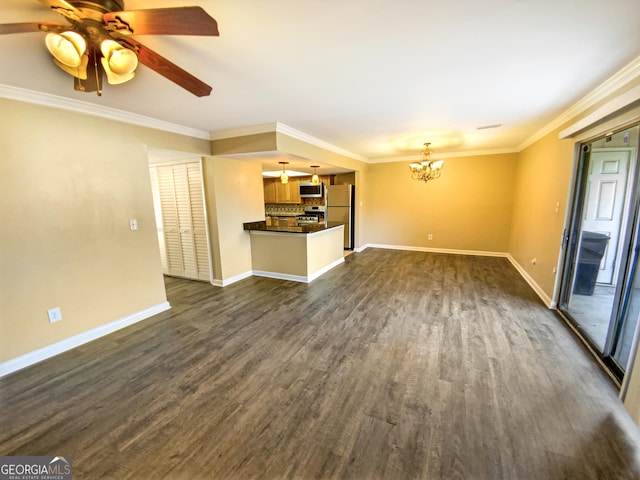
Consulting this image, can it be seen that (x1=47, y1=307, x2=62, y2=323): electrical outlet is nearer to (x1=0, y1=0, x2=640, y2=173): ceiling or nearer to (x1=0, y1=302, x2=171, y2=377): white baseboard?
(x1=0, y1=302, x2=171, y2=377): white baseboard

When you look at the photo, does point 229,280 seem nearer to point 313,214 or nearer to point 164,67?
point 164,67

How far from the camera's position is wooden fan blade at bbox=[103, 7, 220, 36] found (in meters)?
1.06

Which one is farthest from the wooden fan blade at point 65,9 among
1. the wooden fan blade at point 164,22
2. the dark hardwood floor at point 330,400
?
the dark hardwood floor at point 330,400

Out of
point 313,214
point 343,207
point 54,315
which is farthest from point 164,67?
point 313,214

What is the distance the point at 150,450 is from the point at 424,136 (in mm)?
4765

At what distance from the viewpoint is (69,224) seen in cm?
250

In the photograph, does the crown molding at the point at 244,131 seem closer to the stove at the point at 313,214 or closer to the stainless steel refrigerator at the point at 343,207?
the stainless steel refrigerator at the point at 343,207

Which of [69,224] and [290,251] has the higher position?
[69,224]

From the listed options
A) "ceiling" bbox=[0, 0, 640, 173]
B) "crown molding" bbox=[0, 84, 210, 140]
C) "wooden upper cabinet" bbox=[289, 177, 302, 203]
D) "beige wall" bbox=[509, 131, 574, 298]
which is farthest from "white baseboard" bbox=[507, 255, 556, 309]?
"wooden upper cabinet" bbox=[289, 177, 302, 203]

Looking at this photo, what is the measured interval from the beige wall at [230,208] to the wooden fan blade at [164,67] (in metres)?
2.32

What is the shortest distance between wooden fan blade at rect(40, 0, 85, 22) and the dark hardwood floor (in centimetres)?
225

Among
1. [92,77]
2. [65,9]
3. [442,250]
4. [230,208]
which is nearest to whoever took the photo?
[65,9]

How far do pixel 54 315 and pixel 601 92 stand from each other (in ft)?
18.2

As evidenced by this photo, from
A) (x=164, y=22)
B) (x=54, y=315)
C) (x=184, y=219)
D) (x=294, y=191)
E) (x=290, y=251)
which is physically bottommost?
(x=54, y=315)
